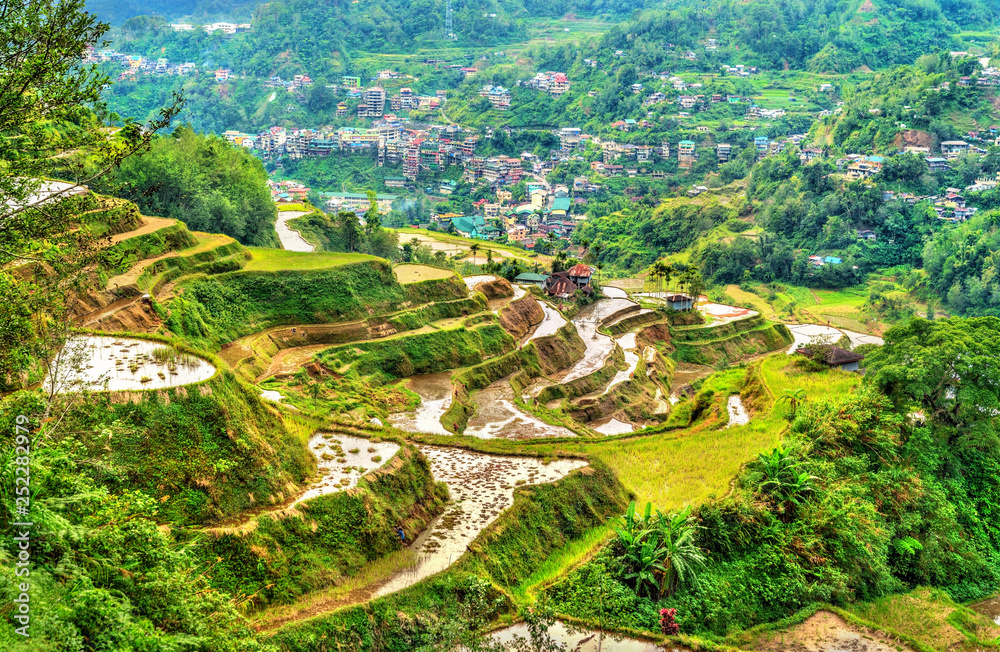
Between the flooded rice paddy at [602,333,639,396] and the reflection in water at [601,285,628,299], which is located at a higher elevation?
the flooded rice paddy at [602,333,639,396]

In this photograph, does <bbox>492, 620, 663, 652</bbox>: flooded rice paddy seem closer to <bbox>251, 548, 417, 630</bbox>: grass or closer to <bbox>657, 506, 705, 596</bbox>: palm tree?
<bbox>657, 506, 705, 596</bbox>: palm tree

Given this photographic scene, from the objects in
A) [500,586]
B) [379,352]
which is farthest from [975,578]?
[379,352]

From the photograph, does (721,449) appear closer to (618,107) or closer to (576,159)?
(576,159)

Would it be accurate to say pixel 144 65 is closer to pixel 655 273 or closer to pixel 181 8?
pixel 181 8

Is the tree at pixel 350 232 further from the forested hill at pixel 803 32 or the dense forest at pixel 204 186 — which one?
the forested hill at pixel 803 32

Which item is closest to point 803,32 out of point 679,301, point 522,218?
point 522,218

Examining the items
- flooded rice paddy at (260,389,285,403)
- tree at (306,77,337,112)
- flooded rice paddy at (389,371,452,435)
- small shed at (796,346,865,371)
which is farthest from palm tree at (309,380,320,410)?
tree at (306,77,337,112)

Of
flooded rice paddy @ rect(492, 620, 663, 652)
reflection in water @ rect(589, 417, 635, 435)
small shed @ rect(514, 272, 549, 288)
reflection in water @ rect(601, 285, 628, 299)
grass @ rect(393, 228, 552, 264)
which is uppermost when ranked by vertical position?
flooded rice paddy @ rect(492, 620, 663, 652)

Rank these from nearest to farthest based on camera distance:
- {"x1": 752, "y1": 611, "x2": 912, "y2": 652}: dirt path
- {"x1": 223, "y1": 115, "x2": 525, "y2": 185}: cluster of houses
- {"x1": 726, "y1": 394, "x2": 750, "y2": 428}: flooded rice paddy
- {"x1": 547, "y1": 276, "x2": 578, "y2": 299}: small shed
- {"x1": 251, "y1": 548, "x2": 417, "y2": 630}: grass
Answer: {"x1": 251, "y1": 548, "x2": 417, "y2": 630}: grass < {"x1": 752, "y1": 611, "x2": 912, "y2": 652}: dirt path < {"x1": 726, "y1": 394, "x2": 750, "y2": 428}: flooded rice paddy < {"x1": 547, "y1": 276, "x2": 578, "y2": 299}: small shed < {"x1": 223, "y1": 115, "x2": 525, "y2": 185}: cluster of houses
